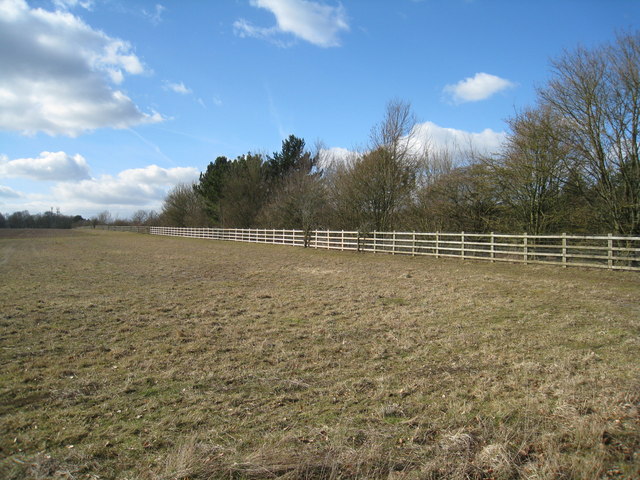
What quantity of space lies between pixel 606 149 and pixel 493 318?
11.6 metres

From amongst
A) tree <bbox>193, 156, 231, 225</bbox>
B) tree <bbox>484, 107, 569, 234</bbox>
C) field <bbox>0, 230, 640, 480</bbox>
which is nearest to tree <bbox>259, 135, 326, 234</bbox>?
tree <bbox>193, 156, 231, 225</bbox>

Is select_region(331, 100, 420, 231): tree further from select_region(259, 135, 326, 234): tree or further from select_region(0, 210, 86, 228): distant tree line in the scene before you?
select_region(0, 210, 86, 228): distant tree line

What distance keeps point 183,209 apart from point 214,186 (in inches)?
612

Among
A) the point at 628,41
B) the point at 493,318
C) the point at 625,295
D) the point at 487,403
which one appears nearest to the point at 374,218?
the point at 628,41

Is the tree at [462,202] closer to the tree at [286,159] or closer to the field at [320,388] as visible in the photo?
the field at [320,388]

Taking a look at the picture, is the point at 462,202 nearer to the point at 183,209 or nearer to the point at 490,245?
the point at 490,245

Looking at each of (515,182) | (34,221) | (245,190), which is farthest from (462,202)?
(34,221)

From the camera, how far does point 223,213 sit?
44500 millimetres

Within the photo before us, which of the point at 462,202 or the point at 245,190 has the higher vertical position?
the point at 245,190

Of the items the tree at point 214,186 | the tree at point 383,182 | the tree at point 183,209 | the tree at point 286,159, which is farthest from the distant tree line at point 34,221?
the tree at point 383,182

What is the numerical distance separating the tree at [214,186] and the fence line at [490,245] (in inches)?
528

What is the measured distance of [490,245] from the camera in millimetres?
15977

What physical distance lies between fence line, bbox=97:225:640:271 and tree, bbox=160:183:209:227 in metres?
23.2

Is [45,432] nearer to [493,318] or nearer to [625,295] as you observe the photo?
[493,318]
